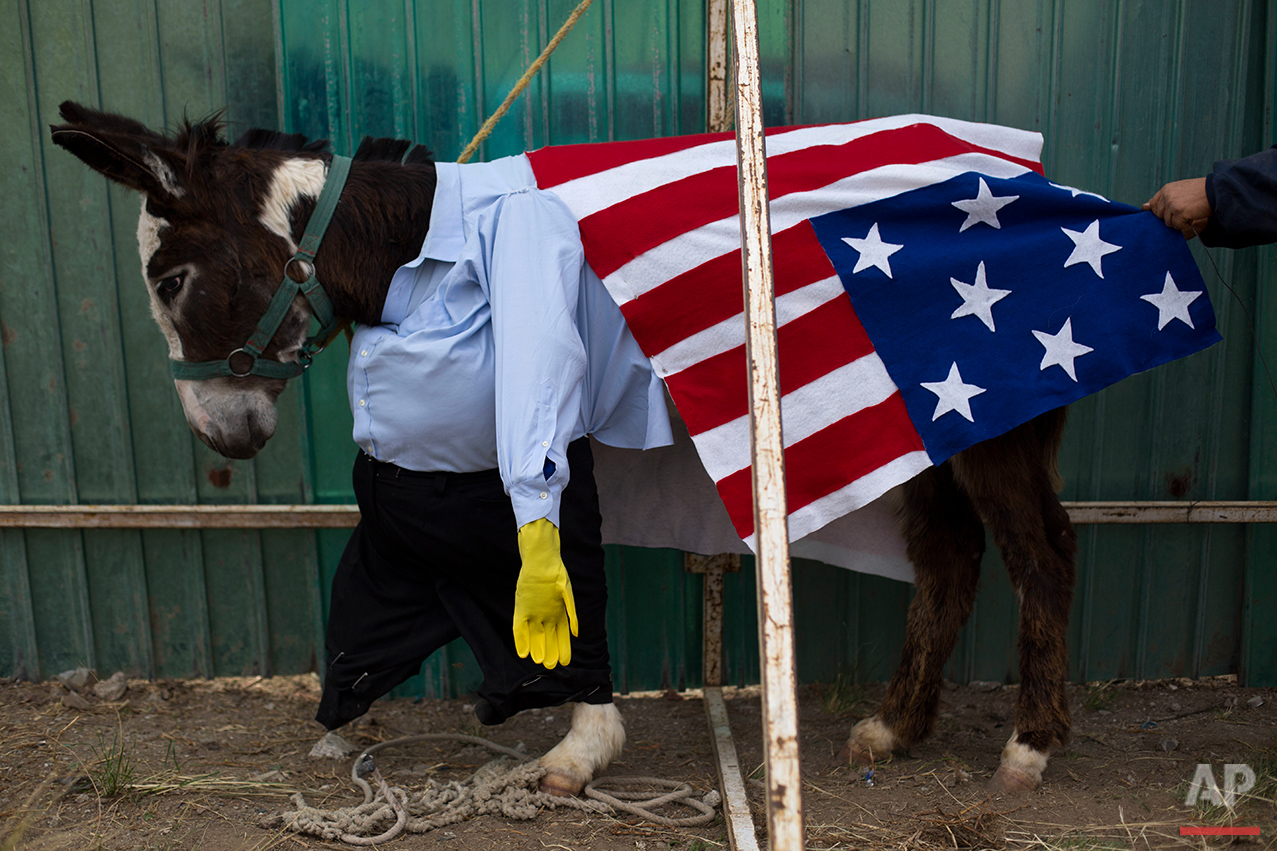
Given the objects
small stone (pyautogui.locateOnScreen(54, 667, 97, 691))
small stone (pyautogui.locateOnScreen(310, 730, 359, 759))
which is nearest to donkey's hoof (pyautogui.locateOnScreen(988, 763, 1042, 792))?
small stone (pyautogui.locateOnScreen(310, 730, 359, 759))

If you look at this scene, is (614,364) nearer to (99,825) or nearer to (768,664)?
(768,664)

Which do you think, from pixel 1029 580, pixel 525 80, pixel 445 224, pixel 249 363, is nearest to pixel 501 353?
pixel 445 224

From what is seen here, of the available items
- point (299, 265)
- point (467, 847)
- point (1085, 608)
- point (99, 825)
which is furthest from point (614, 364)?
point (1085, 608)

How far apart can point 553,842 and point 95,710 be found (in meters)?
1.86

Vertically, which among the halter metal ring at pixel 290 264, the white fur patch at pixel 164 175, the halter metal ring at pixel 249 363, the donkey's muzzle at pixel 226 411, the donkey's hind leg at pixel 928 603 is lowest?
the donkey's hind leg at pixel 928 603

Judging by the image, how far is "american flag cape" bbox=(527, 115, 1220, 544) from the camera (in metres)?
2.28

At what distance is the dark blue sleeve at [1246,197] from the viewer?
88.7 inches

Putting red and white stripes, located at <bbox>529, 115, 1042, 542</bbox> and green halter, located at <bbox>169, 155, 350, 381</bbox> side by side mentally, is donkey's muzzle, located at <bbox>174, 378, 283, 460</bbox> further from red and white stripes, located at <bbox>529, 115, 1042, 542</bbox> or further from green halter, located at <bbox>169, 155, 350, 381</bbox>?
red and white stripes, located at <bbox>529, 115, 1042, 542</bbox>

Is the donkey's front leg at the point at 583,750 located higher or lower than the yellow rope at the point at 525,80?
lower

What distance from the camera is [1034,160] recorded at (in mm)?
2586

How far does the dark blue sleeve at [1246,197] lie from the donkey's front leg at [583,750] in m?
2.13

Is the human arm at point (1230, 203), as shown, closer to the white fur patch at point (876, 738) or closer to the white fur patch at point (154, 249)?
the white fur patch at point (876, 738)

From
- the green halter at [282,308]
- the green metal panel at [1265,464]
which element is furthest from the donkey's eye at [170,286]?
the green metal panel at [1265,464]

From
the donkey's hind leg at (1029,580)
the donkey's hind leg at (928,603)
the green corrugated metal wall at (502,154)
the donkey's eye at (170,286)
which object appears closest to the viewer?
the donkey's eye at (170,286)
